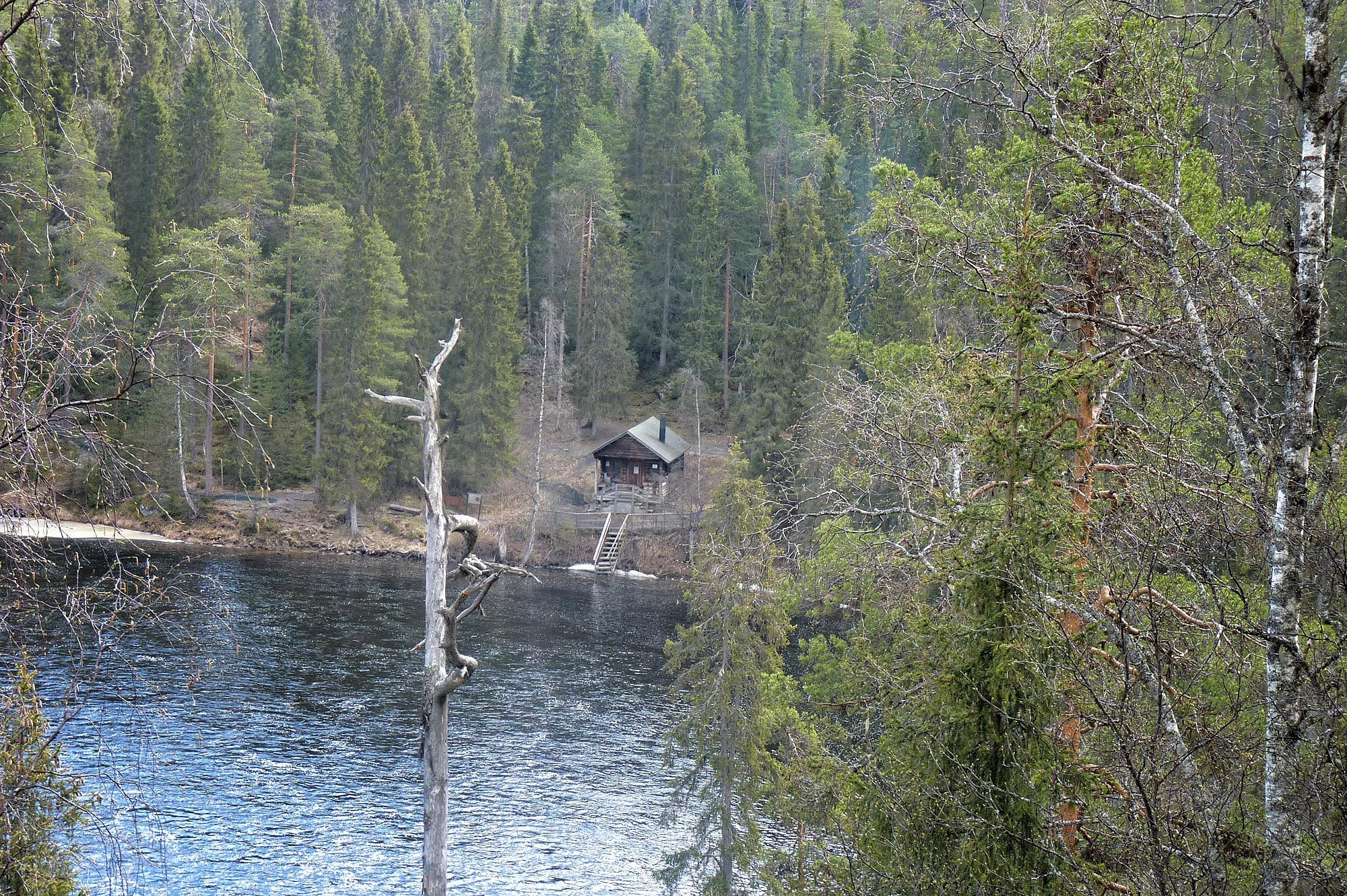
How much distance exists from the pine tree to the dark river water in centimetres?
1124

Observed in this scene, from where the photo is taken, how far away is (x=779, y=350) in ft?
152

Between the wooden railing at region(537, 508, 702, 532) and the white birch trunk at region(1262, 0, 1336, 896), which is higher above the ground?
the white birch trunk at region(1262, 0, 1336, 896)

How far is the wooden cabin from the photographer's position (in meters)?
49.3

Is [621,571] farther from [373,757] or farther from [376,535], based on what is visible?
[373,757]

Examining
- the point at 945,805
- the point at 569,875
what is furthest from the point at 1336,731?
the point at 569,875

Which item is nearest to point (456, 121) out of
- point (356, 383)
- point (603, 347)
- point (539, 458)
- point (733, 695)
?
point (603, 347)

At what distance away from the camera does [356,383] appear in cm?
4638

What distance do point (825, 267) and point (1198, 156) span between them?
38249 millimetres

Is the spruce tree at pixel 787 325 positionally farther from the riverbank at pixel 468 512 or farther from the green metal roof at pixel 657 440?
the green metal roof at pixel 657 440

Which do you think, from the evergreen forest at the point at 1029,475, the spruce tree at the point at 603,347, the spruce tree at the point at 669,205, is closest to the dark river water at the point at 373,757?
the evergreen forest at the point at 1029,475

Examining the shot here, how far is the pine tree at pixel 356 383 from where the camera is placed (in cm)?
4584

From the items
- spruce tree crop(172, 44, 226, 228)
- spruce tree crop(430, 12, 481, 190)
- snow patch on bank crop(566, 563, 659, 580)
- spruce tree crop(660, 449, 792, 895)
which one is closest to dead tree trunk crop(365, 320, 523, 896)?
spruce tree crop(660, 449, 792, 895)

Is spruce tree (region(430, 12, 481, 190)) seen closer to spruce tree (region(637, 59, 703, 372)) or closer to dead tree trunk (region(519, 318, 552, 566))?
spruce tree (region(637, 59, 703, 372))

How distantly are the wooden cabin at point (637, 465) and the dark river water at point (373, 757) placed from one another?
1510cm
